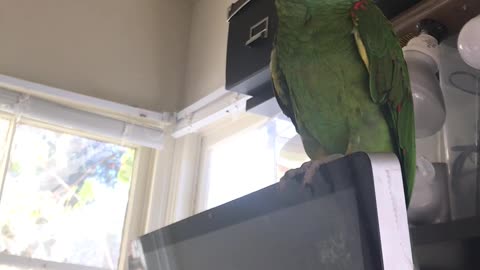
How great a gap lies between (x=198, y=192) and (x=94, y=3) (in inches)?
31.5

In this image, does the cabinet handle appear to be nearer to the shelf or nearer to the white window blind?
the shelf

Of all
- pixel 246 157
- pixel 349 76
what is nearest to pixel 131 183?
pixel 246 157

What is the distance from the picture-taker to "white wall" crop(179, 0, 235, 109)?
75.6 inches

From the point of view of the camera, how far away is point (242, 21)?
4.35 feet

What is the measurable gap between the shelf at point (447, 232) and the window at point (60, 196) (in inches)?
50.9

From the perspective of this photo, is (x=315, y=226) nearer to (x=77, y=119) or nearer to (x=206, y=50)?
(x=77, y=119)

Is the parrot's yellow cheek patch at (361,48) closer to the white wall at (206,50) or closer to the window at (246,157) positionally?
the window at (246,157)

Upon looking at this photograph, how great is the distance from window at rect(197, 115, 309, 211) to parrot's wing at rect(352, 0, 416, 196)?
1.95ft

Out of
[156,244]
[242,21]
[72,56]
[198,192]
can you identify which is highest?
[72,56]

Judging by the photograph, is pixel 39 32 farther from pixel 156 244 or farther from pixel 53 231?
pixel 156 244

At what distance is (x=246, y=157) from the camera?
1.76 m

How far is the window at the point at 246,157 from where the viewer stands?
147 cm

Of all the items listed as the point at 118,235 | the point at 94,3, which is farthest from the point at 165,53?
the point at 118,235

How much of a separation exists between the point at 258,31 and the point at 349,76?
0.49m
